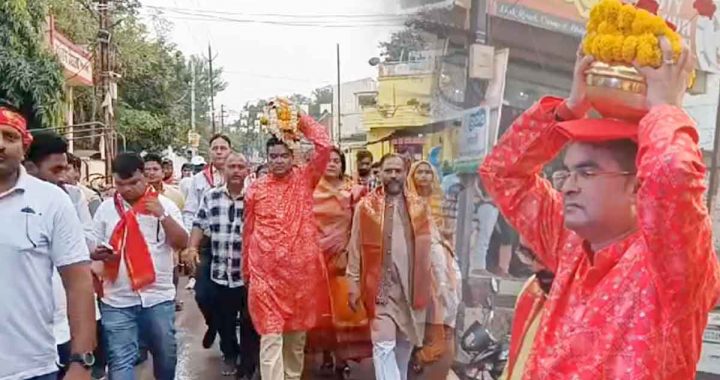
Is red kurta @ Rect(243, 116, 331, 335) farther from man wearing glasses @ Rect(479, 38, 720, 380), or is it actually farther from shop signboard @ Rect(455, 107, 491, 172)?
man wearing glasses @ Rect(479, 38, 720, 380)

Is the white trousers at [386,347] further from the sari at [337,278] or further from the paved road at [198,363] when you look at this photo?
the paved road at [198,363]

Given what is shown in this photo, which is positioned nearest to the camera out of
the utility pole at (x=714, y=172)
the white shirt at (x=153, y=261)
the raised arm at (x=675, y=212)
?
the raised arm at (x=675, y=212)

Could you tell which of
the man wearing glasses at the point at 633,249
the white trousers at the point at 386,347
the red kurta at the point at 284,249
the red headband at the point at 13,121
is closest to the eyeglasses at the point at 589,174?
the man wearing glasses at the point at 633,249

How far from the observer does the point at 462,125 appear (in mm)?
6289

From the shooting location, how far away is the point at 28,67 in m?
12.6

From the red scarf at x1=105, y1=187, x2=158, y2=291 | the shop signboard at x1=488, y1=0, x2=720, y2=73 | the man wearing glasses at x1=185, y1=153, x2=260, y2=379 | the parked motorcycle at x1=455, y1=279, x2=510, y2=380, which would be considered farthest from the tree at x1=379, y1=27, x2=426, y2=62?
the red scarf at x1=105, y1=187, x2=158, y2=291

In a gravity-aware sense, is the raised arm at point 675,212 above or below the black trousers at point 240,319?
above

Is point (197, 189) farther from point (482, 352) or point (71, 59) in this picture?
point (71, 59)

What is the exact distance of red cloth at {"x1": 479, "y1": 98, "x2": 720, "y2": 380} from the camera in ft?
5.19

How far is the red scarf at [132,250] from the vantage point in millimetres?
4570

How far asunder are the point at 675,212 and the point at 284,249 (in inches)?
157

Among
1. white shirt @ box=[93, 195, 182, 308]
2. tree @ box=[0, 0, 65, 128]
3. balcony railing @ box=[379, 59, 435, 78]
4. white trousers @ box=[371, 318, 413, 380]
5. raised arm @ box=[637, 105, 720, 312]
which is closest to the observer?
raised arm @ box=[637, 105, 720, 312]

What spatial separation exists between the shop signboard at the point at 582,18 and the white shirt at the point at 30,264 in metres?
2.35

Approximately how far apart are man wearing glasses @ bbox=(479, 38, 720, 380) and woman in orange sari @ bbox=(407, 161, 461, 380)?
3.16 metres
